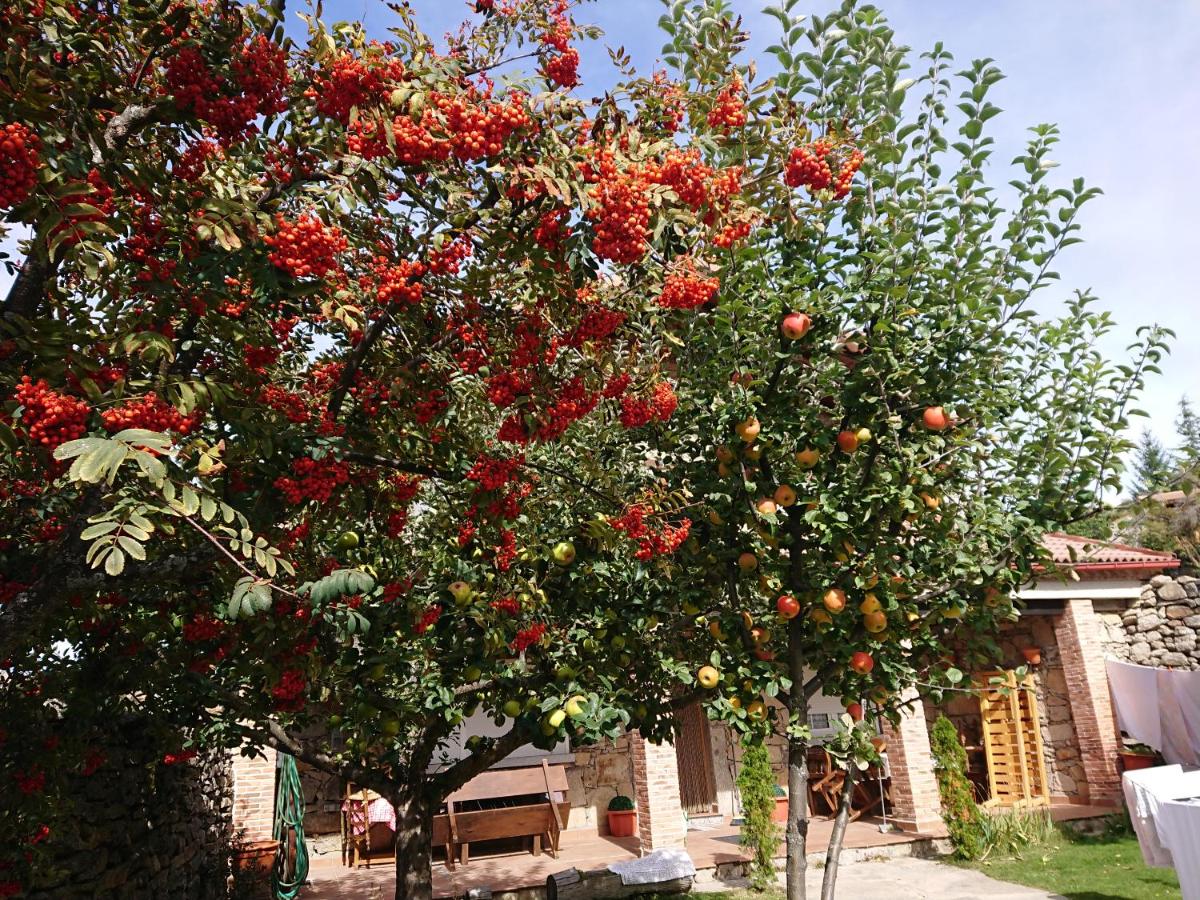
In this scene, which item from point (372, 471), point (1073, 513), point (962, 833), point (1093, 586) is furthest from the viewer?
point (1093, 586)

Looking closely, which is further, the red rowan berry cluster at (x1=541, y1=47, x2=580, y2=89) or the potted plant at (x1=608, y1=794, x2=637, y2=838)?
the potted plant at (x1=608, y1=794, x2=637, y2=838)

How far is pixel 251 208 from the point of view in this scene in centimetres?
261

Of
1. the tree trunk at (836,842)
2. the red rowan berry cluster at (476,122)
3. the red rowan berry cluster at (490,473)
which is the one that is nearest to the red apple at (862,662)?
the tree trunk at (836,842)

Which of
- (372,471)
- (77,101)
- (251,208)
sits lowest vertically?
(372,471)

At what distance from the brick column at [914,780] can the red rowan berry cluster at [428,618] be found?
29.5 feet

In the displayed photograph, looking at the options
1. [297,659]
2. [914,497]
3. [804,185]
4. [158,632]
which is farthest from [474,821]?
[804,185]

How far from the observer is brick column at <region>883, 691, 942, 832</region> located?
37.3ft

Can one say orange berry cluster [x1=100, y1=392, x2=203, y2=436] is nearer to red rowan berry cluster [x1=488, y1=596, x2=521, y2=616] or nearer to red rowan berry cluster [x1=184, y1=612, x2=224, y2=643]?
red rowan berry cluster [x1=488, y1=596, x2=521, y2=616]

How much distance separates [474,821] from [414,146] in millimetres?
11113

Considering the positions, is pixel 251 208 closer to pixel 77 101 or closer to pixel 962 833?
pixel 77 101

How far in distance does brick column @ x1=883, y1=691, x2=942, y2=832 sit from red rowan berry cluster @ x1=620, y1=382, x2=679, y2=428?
926 cm

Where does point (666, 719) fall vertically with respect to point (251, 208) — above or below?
below

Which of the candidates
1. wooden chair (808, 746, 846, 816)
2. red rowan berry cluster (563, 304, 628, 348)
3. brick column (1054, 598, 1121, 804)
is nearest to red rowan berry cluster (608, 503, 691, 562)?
red rowan berry cluster (563, 304, 628, 348)

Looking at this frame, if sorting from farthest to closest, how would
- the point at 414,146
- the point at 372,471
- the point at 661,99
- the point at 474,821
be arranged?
1. the point at 474,821
2. the point at 372,471
3. the point at 661,99
4. the point at 414,146
